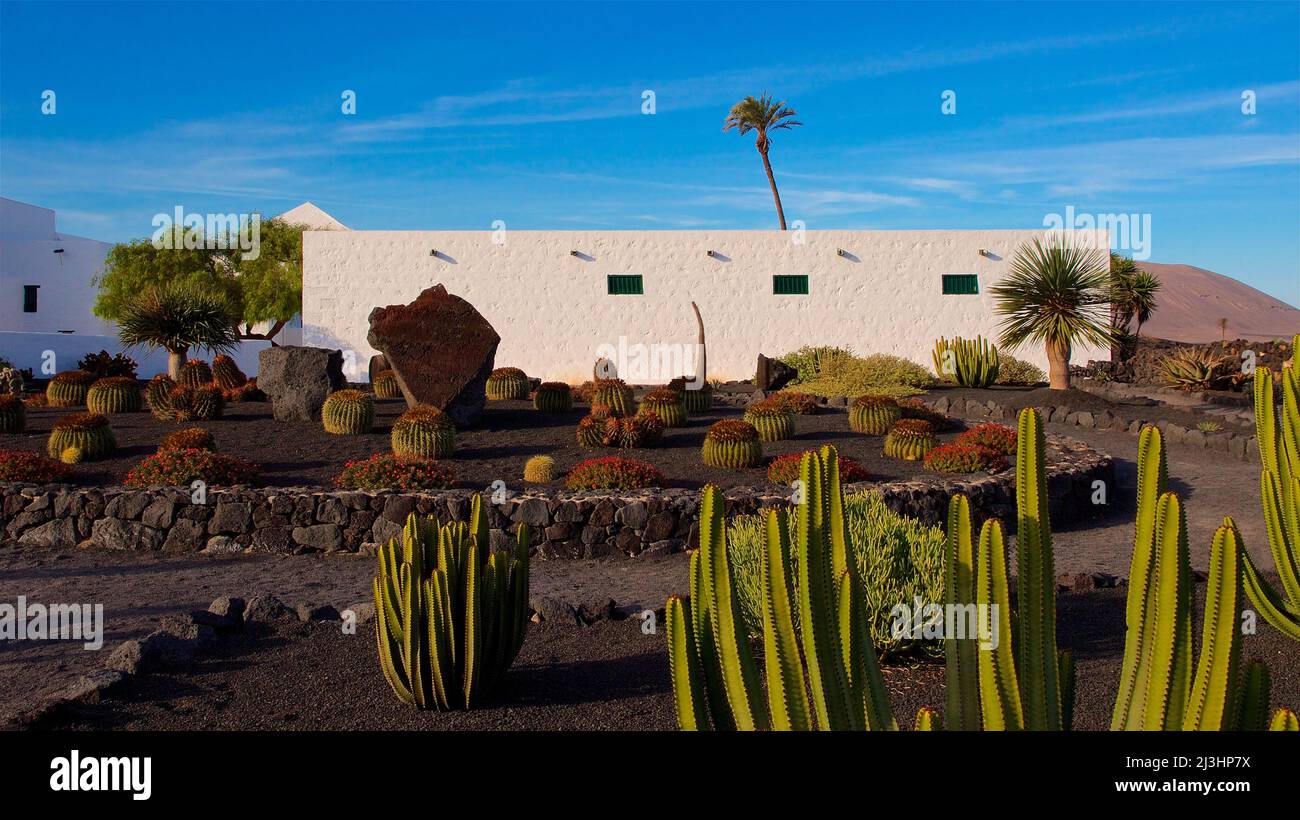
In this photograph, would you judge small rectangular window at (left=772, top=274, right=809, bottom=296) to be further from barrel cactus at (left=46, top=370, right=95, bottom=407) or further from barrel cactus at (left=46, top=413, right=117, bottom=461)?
barrel cactus at (left=46, top=413, right=117, bottom=461)

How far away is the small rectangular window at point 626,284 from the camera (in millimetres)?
26172

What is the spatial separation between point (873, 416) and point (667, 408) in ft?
10.2

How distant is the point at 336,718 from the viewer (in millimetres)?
4703

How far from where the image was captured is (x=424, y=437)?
1220 cm

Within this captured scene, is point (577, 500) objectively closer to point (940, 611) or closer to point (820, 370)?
point (940, 611)

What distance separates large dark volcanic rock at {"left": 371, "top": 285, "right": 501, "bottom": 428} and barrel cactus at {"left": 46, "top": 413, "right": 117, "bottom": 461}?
3.60m

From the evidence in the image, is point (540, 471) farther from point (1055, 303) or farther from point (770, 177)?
point (770, 177)

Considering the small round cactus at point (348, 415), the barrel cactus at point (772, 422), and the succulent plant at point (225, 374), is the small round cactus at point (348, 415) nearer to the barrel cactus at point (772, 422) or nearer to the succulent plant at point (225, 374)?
the succulent plant at point (225, 374)

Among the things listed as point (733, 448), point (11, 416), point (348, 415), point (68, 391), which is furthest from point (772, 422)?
point (68, 391)

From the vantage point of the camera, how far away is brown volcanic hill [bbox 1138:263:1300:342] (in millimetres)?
90562

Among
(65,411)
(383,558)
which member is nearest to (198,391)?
(65,411)

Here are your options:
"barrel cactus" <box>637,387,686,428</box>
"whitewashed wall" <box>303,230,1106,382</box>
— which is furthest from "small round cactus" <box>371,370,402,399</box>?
"whitewashed wall" <box>303,230,1106,382</box>

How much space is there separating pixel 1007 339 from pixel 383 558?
1673cm

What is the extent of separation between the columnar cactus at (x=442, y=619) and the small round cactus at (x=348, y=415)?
922cm
